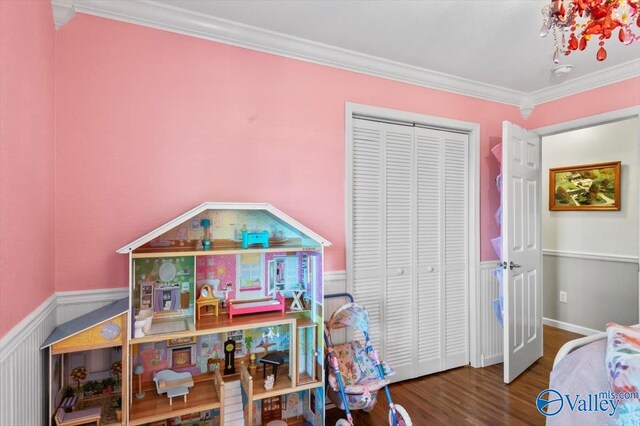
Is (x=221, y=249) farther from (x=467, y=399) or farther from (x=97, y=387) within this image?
(x=467, y=399)

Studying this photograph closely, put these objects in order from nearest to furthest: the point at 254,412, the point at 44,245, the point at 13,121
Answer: the point at 13,121 → the point at 44,245 → the point at 254,412

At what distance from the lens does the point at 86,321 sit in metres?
1.70

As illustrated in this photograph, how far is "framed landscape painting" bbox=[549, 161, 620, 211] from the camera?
12.6ft

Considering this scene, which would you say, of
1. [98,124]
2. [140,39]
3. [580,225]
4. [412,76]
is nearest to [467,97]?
[412,76]

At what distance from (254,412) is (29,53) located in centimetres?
215

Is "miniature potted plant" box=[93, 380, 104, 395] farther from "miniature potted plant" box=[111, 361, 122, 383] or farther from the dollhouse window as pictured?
the dollhouse window

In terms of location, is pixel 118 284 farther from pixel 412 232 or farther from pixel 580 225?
pixel 580 225

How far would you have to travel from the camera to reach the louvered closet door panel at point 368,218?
271 cm

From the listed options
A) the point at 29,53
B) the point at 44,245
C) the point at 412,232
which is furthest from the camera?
the point at 412,232

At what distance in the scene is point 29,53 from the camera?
4.65ft

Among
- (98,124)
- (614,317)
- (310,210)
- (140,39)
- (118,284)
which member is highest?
(140,39)

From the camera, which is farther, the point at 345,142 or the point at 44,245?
the point at 345,142

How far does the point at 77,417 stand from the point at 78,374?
0.28 m

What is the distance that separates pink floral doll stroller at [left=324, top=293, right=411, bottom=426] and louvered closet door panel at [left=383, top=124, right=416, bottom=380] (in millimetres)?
434
